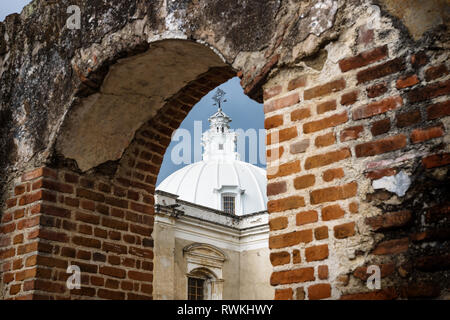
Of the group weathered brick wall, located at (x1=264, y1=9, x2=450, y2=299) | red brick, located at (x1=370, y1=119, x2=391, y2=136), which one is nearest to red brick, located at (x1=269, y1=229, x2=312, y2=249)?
weathered brick wall, located at (x1=264, y1=9, x2=450, y2=299)

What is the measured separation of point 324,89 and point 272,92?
0.32m

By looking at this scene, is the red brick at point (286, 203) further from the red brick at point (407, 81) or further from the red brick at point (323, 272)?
the red brick at point (407, 81)

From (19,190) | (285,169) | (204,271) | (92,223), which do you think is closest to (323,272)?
(285,169)

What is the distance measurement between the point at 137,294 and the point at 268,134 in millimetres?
2200

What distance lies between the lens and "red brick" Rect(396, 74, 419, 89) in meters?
2.38

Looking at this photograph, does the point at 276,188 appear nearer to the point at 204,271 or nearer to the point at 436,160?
the point at 436,160

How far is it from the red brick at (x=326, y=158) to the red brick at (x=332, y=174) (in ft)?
0.14

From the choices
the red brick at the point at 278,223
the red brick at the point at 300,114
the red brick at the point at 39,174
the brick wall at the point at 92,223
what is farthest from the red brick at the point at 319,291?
the red brick at the point at 39,174

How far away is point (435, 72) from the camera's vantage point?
2.33 meters

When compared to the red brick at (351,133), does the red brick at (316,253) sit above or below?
below

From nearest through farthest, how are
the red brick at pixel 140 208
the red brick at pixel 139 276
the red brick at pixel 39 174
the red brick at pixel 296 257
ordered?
1. the red brick at pixel 296 257
2. the red brick at pixel 39 174
3. the red brick at pixel 139 276
4. the red brick at pixel 140 208

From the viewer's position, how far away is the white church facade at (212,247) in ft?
69.9

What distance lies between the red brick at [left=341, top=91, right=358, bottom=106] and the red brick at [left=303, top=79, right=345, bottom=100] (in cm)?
5
